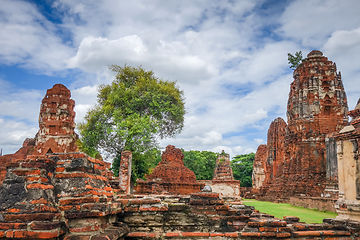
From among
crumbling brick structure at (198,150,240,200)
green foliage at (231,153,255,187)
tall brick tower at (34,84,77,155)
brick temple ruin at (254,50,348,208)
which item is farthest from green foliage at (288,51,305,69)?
green foliage at (231,153,255,187)

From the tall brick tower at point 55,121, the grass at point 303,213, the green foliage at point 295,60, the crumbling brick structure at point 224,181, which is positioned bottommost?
the grass at point 303,213

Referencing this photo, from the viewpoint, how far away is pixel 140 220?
12.0ft

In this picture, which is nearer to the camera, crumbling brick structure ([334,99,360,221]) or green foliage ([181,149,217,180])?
crumbling brick structure ([334,99,360,221])

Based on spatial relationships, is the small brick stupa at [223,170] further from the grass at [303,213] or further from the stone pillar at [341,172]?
the stone pillar at [341,172]

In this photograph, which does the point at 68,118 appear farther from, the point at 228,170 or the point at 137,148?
the point at 228,170

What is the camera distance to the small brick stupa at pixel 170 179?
1373 cm

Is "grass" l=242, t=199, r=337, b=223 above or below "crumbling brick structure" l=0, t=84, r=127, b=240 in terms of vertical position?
below

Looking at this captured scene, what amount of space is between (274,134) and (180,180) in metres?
17.9

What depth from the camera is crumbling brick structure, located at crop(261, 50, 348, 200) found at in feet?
61.7

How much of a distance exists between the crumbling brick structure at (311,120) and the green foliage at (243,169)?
20.9 meters

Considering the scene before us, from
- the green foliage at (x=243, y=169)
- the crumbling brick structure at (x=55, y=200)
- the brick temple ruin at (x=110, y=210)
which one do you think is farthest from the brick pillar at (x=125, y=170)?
the green foliage at (x=243, y=169)

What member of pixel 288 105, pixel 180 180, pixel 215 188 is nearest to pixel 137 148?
pixel 180 180

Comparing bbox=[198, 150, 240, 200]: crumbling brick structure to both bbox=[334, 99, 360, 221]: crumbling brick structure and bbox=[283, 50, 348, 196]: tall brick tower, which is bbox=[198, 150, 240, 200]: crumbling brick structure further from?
bbox=[334, 99, 360, 221]: crumbling brick structure

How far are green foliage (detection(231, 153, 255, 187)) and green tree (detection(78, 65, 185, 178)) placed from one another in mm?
24018
